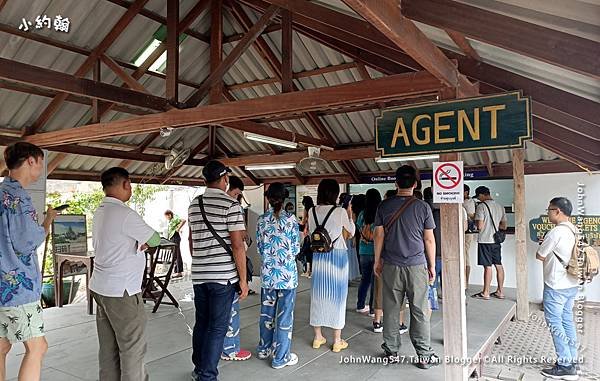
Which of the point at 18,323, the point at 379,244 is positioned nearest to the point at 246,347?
the point at 379,244

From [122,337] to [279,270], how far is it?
1.35 metres

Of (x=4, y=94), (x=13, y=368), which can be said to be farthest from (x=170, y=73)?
(x=13, y=368)

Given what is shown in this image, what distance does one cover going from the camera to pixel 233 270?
2.87 metres

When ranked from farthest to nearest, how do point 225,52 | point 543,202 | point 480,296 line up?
point 225,52
point 543,202
point 480,296

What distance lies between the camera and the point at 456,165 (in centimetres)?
309

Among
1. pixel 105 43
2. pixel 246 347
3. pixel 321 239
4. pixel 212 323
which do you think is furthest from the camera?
pixel 105 43

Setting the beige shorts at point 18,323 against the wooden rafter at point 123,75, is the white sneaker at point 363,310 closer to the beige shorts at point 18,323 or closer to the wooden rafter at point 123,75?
the beige shorts at point 18,323

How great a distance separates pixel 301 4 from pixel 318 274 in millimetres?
2869

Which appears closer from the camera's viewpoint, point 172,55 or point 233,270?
point 233,270

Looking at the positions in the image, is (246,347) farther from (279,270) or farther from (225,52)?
(225,52)

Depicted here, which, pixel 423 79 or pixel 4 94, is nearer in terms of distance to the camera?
pixel 423 79

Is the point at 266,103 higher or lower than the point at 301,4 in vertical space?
lower

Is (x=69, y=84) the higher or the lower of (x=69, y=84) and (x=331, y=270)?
the higher

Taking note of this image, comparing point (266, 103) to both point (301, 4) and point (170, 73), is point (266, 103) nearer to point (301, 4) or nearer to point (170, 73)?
point (301, 4)
